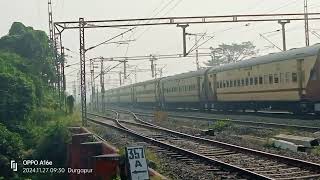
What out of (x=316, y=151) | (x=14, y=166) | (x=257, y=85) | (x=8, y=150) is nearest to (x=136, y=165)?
(x=316, y=151)

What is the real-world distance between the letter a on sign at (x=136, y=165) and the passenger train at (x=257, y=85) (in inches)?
648

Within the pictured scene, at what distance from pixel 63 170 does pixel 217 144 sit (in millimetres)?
6458

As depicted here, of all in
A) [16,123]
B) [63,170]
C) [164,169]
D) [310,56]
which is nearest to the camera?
[164,169]

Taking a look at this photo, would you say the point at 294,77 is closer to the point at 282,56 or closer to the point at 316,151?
the point at 282,56

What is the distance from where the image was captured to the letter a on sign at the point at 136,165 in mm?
8391

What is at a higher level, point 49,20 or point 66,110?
point 49,20

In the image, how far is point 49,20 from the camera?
45562 millimetres

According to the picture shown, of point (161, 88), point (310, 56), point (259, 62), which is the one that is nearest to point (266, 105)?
point (259, 62)

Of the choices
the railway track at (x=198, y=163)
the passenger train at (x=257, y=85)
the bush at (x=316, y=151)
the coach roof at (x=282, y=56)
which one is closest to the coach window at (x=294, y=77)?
the passenger train at (x=257, y=85)

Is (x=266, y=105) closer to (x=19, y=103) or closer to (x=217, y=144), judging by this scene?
(x=217, y=144)

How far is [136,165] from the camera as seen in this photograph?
8.44 meters

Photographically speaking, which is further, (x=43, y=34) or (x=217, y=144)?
(x=43, y=34)

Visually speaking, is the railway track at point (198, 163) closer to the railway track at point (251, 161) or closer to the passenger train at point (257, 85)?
the railway track at point (251, 161)

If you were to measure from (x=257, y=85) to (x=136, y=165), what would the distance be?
881 inches
